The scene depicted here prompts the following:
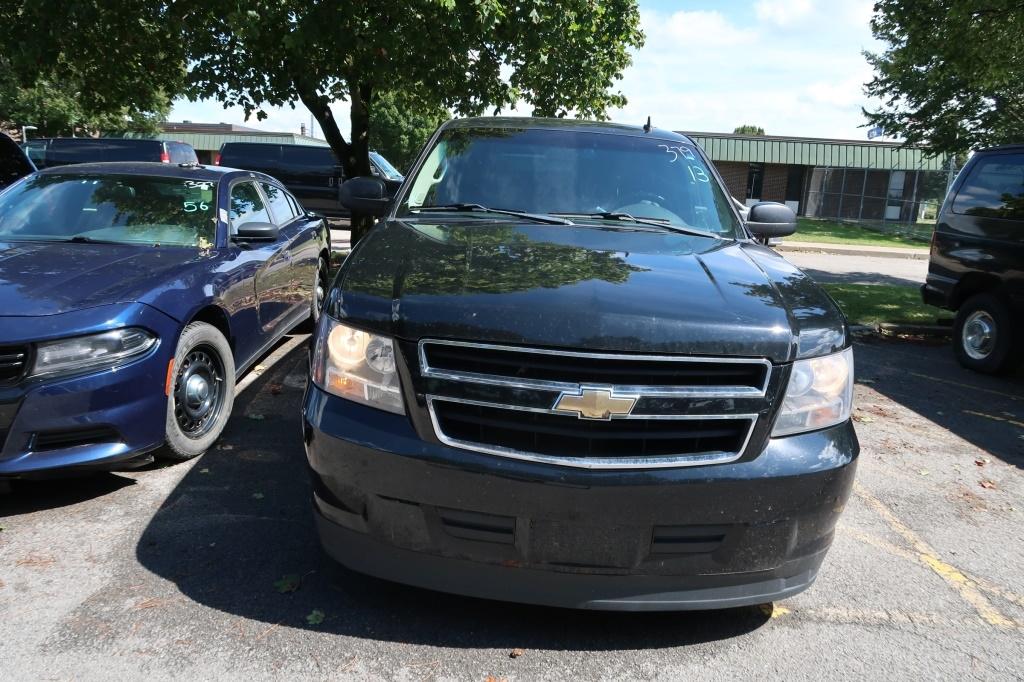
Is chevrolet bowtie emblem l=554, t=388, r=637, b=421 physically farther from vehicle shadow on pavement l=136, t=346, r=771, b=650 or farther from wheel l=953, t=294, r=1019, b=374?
wheel l=953, t=294, r=1019, b=374

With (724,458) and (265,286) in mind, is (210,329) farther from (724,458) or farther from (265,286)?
(724,458)

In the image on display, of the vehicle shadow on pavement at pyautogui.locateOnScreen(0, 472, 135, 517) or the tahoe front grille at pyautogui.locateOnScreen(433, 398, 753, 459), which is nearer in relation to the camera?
the tahoe front grille at pyautogui.locateOnScreen(433, 398, 753, 459)

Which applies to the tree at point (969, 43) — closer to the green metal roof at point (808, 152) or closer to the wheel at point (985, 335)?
the wheel at point (985, 335)

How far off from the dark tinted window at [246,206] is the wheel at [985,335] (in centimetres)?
682

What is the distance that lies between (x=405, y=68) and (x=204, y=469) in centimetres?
720

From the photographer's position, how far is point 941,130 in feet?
66.2

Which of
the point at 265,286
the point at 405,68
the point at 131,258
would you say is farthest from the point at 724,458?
the point at 405,68

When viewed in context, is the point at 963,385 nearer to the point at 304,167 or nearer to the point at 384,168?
the point at 384,168

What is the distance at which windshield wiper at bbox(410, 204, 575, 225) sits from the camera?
3516mm

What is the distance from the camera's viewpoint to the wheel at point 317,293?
702 cm

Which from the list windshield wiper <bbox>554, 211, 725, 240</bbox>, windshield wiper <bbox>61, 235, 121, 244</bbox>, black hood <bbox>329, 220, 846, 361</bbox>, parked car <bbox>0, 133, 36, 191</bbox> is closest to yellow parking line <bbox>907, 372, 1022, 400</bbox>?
windshield wiper <bbox>554, 211, 725, 240</bbox>

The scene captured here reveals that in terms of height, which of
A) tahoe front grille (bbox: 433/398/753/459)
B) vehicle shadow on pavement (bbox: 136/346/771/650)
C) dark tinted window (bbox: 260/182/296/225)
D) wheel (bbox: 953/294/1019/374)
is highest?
dark tinted window (bbox: 260/182/296/225)

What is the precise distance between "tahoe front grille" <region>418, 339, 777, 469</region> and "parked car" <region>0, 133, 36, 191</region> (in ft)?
25.4

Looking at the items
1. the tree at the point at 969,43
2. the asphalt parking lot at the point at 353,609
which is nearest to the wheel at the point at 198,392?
the asphalt parking lot at the point at 353,609
